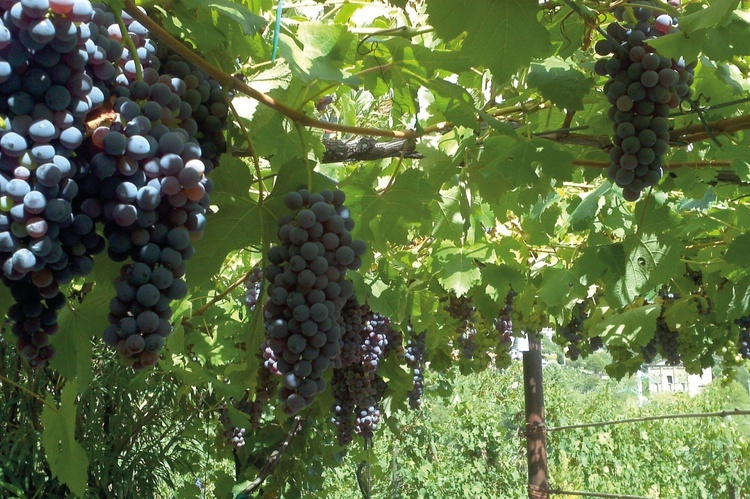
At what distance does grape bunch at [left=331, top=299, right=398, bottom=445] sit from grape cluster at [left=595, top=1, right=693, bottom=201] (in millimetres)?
1819

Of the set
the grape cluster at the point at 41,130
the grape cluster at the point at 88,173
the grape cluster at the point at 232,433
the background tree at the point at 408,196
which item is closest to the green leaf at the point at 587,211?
the background tree at the point at 408,196

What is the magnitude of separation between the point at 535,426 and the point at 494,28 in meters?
4.74

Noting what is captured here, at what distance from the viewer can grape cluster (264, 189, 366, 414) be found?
1052mm

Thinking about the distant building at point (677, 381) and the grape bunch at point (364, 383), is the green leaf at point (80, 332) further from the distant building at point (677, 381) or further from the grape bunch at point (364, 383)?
the distant building at point (677, 381)

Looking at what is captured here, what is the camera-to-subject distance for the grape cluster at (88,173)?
0.76 meters

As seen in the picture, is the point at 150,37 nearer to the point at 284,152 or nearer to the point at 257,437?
the point at 284,152

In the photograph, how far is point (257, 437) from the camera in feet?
14.4

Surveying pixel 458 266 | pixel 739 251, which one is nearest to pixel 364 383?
pixel 458 266

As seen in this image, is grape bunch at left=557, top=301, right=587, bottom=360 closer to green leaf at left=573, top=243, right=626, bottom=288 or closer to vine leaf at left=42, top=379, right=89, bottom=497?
green leaf at left=573, top=243, right=626, bottom=288

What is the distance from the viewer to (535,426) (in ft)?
18.2

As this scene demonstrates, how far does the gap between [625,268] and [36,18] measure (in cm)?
212

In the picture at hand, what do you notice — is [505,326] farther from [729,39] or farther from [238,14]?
[238,14]

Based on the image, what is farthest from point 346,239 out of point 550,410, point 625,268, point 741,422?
point 741,422

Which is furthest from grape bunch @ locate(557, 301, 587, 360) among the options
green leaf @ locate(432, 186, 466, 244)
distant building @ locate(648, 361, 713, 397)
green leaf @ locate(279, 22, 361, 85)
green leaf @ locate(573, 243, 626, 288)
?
distant building @ locate(648, 361, 713, 397)
